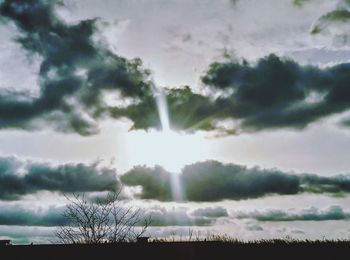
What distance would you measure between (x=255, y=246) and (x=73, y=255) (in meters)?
7.72

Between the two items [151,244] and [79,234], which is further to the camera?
[79,234]

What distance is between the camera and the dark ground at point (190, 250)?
57.1 feet

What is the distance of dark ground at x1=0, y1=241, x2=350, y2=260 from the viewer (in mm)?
17391

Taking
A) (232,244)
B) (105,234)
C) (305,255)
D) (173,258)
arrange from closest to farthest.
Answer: (305,255) → (173,258) → (232,244) → (105,234)

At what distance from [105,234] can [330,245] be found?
18.3 m

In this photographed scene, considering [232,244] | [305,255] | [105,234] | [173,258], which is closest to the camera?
[305,255]

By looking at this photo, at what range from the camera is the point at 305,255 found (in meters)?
16.8

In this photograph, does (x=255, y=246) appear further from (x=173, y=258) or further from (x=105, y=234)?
(x=105, y=234)

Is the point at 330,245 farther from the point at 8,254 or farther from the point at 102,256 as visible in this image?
the point at 8,254

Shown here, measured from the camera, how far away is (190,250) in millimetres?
18203

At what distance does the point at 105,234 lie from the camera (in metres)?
32.2

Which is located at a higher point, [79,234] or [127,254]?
[79,234]

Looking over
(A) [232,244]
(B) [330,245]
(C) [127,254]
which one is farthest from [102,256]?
(B) [330,245]

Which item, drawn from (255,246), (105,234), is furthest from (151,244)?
(105,234)
